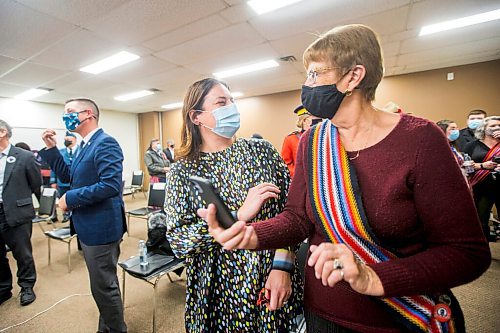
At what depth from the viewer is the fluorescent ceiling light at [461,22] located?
326 centimetres

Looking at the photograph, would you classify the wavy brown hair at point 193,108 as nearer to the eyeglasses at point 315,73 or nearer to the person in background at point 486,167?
the eyeglasses at point 315,73

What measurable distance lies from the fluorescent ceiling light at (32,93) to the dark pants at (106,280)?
604cm

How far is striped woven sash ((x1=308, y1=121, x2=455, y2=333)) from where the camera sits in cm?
66

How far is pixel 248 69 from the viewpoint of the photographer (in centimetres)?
498

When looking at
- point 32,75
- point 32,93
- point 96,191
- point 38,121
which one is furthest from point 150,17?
point 38,121

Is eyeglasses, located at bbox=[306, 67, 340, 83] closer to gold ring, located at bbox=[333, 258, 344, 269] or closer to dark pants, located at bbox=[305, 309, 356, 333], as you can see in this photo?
gold ring, located at bbox=[333, 258, 344, 269]

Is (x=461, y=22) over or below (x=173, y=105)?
over

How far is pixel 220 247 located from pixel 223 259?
5 cm

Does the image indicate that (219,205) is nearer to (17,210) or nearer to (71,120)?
(71,120)

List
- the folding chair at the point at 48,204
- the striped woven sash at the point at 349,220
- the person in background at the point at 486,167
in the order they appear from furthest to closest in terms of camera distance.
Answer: the folding chair at the point at 48,204 < the person in background at the point at 486,167 < the striped woven sash at the point at 349,220

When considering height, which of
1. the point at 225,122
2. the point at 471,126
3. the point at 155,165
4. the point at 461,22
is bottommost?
the point at 155,165

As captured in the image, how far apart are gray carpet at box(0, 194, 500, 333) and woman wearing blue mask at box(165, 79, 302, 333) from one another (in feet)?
4.66

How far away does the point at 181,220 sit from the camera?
3.55ft

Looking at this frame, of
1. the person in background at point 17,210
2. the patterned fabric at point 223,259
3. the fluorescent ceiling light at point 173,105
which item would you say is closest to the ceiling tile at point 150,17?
the person in background at point 17,210
